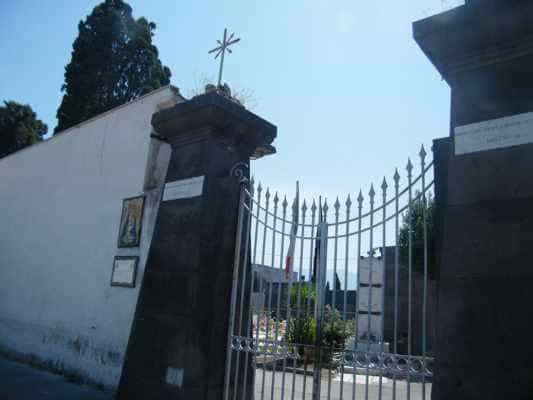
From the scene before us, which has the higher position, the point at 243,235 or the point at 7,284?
the point at 243,235

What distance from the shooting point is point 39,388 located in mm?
5422

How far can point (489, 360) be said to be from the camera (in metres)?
2.29

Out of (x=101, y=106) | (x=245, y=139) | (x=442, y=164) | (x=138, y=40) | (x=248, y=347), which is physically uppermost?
(x=138, y=40)

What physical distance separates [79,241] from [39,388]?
222 centimetres

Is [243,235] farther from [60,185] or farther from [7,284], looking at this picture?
[7,284]

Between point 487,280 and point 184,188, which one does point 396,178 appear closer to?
point 487,280

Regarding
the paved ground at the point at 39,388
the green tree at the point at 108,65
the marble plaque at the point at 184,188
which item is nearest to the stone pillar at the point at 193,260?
the marble plaque at the point at 184,188

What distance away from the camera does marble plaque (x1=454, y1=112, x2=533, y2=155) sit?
246 cm

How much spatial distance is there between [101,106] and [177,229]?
13099mm

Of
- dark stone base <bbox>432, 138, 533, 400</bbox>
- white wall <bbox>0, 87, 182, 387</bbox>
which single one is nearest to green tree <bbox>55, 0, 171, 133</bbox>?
white wall <bbox>0, 87, 182, 387</bbox>

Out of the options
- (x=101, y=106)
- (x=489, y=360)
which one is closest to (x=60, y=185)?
(x=489, y=360)

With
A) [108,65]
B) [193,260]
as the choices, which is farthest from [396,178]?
[108,65]

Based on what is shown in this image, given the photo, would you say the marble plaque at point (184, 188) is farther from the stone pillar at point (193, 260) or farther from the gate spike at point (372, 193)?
the gate spike at point (372, 193)

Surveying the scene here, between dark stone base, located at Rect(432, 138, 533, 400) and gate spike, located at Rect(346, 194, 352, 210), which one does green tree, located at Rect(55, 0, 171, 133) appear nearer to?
gate spike, located at Rect(346, 194, 352, 210)
